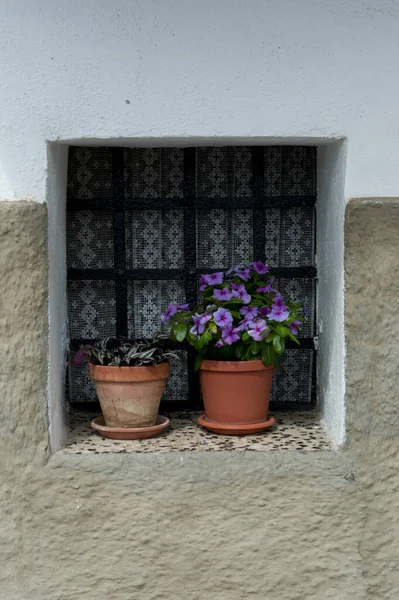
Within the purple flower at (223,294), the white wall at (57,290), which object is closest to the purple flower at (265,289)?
the purple flower at (223,294)

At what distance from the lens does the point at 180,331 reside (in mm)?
2709

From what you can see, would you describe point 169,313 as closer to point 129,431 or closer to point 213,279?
point 213,279

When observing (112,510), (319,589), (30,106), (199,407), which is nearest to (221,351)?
(199,407)

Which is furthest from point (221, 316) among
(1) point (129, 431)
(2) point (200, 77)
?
(2) point (200, 77)

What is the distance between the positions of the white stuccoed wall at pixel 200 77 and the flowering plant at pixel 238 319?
1.46ft

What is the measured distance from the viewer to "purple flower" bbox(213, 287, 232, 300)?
107 inches

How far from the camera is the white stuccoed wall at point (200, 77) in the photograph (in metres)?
2.51

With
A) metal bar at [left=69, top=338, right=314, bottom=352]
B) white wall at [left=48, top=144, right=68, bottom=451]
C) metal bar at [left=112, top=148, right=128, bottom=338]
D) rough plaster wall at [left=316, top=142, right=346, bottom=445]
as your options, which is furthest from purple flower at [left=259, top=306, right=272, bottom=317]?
white wall at [left=48, top=144, right=68, bottom=451]

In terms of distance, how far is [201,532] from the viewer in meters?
2.56

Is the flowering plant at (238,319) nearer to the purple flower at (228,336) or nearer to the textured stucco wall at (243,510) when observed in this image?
the purple flower at (228,336)

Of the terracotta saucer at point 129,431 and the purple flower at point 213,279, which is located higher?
the purple flower at point 213,279

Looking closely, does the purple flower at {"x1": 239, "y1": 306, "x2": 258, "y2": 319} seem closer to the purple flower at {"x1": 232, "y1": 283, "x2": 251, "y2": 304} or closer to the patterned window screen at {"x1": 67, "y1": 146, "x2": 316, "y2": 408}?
the purple flower at {"x1": 232, "y1": 283, "x2": 251, "y2": 304}

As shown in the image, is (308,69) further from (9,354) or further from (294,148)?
(9,354)

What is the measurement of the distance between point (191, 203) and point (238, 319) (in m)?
0.48
